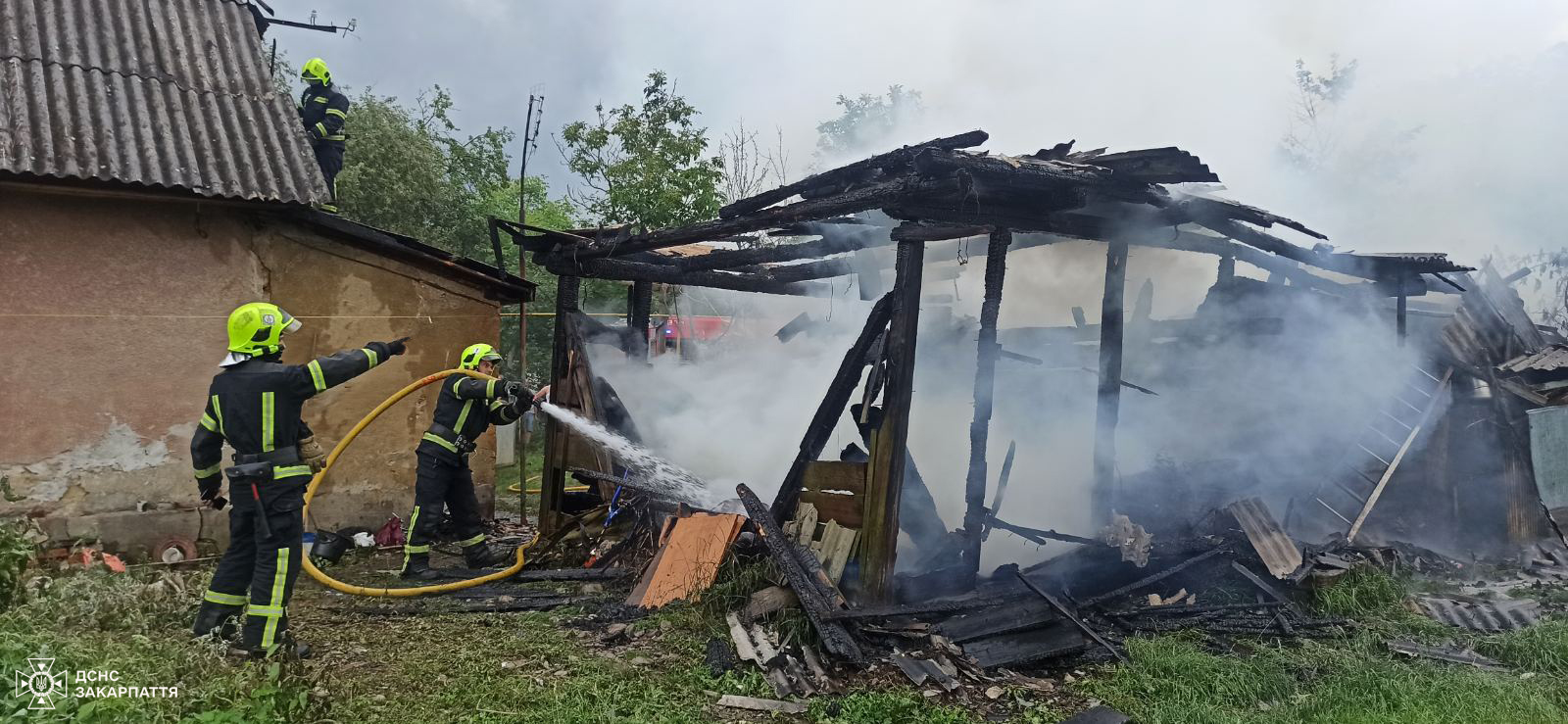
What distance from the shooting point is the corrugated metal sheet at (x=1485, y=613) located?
21.2ft

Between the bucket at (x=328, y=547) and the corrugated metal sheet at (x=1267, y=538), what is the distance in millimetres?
8094

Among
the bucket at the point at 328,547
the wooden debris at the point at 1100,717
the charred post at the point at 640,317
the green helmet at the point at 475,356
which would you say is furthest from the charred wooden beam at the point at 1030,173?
the bucket at the point at 328,547

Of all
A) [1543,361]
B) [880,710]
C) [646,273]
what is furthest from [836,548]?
[1543,361]

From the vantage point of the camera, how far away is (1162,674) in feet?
17.2

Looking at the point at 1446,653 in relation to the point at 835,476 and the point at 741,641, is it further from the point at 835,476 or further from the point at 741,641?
the point at 741,641

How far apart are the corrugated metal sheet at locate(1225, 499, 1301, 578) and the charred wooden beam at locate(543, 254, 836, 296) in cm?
489

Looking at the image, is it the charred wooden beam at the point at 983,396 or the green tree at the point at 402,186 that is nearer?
the charred wooden beam at the point at 983,396

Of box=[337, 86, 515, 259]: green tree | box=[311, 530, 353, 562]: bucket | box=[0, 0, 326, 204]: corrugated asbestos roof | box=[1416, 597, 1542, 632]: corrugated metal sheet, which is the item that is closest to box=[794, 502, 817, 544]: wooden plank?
box=[311, 530, 353, 562]: bucket

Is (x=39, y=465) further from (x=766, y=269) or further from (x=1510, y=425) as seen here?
(x=1510, y=425)

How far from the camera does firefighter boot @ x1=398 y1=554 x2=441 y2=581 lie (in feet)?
24.4

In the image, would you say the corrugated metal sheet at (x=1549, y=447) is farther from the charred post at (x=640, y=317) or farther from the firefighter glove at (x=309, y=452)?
the firefighter glove at (x=309, y=452)

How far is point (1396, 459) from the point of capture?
8.84m

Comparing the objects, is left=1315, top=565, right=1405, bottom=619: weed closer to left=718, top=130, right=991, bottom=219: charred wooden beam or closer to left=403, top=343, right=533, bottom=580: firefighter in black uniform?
left=718, top=130, right=991, bottom=219: charred wooden beam

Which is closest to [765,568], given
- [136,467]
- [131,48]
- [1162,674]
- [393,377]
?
[1162,674]
